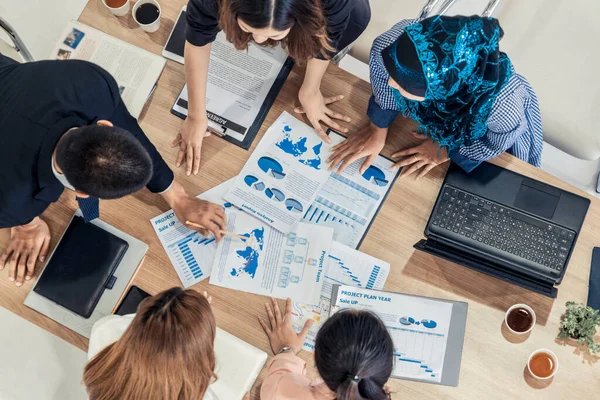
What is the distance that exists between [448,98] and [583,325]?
0.65 m

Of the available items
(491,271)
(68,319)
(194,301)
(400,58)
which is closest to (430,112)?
(400,58)

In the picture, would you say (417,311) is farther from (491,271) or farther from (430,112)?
(430,112)

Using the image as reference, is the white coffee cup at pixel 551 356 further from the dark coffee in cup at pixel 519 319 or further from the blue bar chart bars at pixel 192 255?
the blue bar chart bars at pixel 192 255

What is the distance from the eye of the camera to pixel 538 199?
4.61ft

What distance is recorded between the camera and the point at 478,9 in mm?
1856

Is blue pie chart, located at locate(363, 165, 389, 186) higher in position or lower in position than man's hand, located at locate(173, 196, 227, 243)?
higher

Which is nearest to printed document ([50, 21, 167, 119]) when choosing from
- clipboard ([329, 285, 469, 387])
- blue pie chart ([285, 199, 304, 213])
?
blue pie chart ([285, 199, 304, 213])

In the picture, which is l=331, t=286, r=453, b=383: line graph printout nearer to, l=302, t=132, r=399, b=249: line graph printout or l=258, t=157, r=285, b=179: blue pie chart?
l=302, t=132, r=399, b=249: line graph printout

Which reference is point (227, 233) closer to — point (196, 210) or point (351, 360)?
point (196, 210)

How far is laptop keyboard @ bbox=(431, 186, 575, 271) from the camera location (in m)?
1.38

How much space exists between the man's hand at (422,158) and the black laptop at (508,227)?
0.24 feet

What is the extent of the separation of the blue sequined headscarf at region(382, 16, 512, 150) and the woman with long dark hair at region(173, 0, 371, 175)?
16 centimetres

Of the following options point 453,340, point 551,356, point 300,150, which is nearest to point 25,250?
point 300,150

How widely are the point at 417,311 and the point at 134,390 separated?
0.71 m
